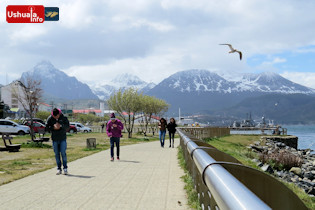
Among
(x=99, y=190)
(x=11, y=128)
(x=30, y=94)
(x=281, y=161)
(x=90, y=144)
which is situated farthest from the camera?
(x=11, y=128)

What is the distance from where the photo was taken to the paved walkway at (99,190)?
21.8 ft

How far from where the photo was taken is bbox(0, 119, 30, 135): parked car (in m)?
42.8

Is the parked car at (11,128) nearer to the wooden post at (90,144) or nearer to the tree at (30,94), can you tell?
the tree at (30,94)

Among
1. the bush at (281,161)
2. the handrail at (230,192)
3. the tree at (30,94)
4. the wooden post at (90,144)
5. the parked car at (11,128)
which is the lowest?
the bush at (281,161)

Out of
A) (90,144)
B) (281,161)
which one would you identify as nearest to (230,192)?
(281,161)

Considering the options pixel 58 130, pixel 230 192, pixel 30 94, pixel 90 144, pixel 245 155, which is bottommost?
pixel 245 155

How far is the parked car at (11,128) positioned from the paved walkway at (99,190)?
3408 cm

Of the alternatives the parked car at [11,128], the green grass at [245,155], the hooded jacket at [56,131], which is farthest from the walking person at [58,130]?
the parked car at [11,128]

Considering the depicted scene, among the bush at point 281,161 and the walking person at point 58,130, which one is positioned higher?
the walking person at point 58,130

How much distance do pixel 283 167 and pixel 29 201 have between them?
17.4 metres

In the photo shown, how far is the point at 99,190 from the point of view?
26.3 feet

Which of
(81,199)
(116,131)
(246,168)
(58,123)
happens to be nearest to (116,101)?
(116,131)

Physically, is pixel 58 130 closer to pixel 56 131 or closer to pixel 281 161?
pixel 56 131

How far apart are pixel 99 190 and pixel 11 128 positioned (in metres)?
37.9
